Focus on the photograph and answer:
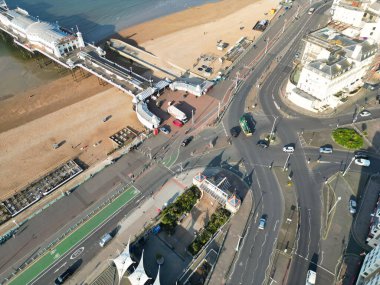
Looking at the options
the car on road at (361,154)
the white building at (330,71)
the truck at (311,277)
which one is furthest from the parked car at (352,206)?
the white building at (330,71)

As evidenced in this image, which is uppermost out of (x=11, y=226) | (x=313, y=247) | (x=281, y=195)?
(x=11, y=226)

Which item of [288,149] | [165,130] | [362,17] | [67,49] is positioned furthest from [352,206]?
[67,49]

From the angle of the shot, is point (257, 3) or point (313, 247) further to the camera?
point (257, 3)

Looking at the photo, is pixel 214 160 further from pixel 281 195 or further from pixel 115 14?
pixel 115 14

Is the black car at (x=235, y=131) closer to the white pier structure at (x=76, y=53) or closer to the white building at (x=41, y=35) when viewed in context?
the white pier structure at (x=76, y=53)

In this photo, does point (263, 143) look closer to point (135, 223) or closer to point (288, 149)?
point (288, 149)

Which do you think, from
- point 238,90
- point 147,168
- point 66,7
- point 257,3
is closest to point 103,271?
point 147,168
